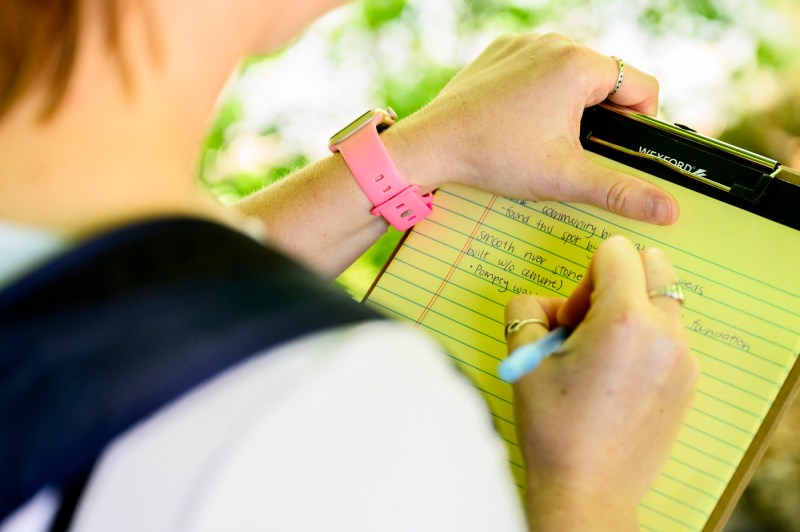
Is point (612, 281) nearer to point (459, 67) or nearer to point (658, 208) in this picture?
point (658, 208)

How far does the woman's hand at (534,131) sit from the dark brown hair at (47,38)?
1.26 feet

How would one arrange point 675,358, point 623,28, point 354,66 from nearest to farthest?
point 675,358 < point 623,28 < point 354,66

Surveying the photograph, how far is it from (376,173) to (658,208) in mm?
275

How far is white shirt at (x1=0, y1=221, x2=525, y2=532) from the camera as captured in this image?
33 centimetres

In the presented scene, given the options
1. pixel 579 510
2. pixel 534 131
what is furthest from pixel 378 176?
pixel 579 510

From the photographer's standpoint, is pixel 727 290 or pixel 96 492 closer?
pixel 96 492

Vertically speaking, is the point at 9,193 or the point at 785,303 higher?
the point at 785,303

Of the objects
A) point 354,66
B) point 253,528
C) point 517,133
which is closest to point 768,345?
point 517,133

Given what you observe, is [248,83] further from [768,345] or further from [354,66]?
[768,345]

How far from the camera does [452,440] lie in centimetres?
38

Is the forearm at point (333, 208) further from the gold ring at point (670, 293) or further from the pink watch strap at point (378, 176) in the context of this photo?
the gold ring at point (670, 293)

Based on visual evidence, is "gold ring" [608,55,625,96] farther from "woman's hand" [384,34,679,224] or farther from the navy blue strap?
the navy blue strap

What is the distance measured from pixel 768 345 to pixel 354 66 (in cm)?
123

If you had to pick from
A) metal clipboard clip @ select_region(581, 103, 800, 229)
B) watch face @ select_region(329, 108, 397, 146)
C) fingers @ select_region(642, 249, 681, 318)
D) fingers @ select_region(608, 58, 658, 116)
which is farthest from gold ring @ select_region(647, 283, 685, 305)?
watch face @ select_region(329, 108, 397, 146)
